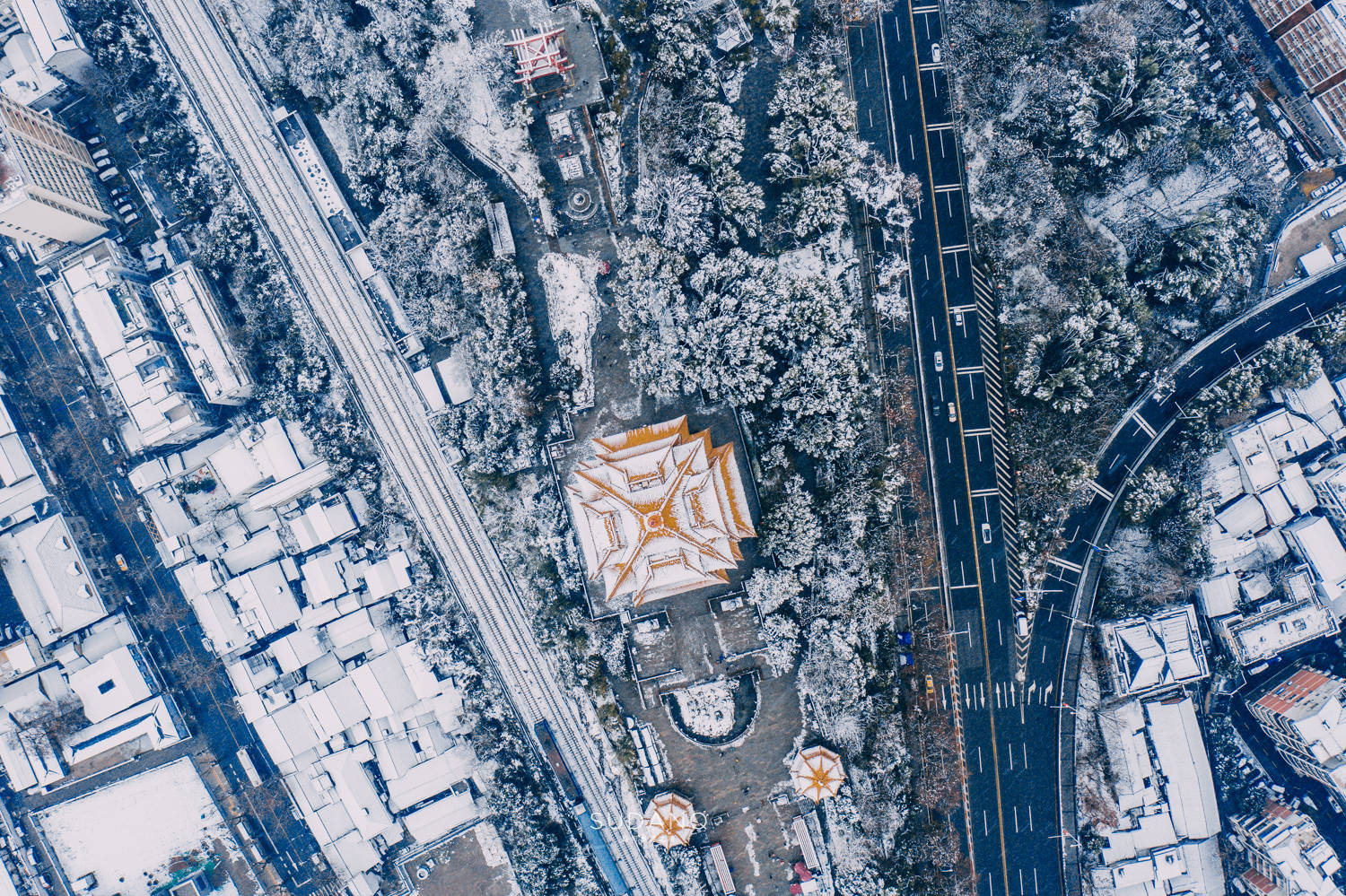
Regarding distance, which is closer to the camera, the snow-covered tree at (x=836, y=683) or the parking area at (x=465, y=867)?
the snow-covered tree at (x=836, y=683)

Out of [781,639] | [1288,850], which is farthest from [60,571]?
[1288,850]

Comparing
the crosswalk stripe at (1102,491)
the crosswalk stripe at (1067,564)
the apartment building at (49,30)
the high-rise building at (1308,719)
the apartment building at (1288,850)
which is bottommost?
the apartment building at (1288,850)

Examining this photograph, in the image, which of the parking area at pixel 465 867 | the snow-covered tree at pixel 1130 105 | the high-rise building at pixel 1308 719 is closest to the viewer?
the snow-covered tree at pixel 1130 105

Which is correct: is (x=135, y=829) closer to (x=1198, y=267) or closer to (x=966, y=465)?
(x=966, y=465)

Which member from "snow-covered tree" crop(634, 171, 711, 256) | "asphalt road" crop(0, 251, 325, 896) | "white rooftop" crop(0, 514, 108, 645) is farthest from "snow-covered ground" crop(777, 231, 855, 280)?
"white rooftop" crop(0, 514, 108, 645)

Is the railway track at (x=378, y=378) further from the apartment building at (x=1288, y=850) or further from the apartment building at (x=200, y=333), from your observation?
the apartment building at (x=1288, y=850)

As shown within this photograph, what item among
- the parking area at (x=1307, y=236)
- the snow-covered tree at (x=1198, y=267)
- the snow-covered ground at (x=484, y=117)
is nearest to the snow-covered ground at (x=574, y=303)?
the snow-covered ground at (x=484, y=117)

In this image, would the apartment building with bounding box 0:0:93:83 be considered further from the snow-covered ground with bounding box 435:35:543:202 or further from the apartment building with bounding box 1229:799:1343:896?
the apartment building with bounding box 1229:799:1343:896
